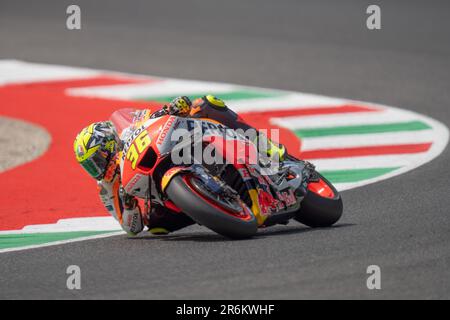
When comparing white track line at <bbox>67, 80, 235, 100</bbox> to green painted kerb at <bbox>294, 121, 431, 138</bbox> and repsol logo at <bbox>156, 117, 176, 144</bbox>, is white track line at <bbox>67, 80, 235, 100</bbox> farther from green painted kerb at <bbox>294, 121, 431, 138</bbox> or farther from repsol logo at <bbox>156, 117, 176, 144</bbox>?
repsol logo at <bbox>156, 117, 176, 144</bbox>

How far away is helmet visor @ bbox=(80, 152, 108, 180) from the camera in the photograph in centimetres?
822

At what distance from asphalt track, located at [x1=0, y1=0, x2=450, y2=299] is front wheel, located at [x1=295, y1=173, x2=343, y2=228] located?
12cm

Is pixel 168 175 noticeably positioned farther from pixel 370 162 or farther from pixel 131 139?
pixel 370 162

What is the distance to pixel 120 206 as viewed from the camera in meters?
8.54

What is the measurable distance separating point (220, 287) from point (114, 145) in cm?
203

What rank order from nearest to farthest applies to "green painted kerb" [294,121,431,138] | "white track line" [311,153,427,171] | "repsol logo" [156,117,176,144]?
"repsol logo" [156,117,176,144] → "white track line" [311,153,427,171] → "green painted kerb" [294,121,431,138]

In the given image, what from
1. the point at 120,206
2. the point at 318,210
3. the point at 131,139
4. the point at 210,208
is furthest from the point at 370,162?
the point at 210,208

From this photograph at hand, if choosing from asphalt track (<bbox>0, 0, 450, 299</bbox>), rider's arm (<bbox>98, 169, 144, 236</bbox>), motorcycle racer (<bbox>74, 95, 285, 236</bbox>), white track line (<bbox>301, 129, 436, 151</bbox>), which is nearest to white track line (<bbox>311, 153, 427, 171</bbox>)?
asphalt track (<bbox>0, 0, 450, 299</bbox>)

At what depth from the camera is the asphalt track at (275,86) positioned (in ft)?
22.5

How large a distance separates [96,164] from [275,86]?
25.5ft
